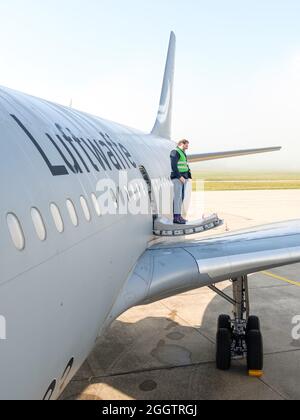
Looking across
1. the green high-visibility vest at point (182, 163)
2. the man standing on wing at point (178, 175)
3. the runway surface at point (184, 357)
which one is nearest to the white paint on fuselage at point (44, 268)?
the runway surface at point (184, 357)

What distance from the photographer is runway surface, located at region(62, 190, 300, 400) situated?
7.47m

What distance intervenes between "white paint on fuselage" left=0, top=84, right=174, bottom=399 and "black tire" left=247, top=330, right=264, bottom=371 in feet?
11.4

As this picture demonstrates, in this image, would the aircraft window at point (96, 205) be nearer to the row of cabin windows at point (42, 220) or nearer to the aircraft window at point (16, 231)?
the row of cabin windows at point (42, 220)

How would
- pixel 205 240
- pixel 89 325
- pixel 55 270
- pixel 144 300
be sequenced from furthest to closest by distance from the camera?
pixel 205 240 < pixel 144 300 < pixel 89 325 < pixel 55 270

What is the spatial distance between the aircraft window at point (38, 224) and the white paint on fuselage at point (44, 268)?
55mm

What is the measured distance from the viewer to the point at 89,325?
4.78 meters

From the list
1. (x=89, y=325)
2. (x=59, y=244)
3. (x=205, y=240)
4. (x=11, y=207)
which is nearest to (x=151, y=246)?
(x=205, y=240)

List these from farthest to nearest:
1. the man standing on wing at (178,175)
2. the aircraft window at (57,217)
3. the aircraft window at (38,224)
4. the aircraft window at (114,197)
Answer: the man standing on wing at (178,175)
the aircraft window at (114,197)
the aircraft window at (57,217)
the aircraft window at (38,224)

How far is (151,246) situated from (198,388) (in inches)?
114

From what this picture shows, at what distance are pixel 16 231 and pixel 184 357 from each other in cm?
650

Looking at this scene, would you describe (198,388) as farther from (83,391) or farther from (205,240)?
(205,240)

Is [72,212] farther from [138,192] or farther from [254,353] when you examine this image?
[254,353]

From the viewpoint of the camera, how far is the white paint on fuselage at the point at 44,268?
3117 millimetres

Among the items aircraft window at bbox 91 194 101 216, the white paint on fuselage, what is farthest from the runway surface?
aircraft window at bbox 91 194 101 216
